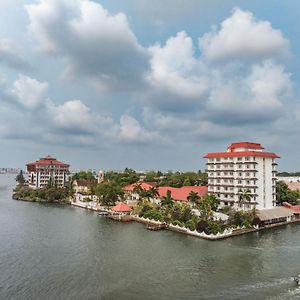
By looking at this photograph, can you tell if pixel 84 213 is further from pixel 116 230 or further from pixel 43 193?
pixel 43 193

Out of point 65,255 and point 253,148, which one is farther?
point 253,148

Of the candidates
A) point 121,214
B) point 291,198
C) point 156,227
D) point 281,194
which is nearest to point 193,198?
point 121,214

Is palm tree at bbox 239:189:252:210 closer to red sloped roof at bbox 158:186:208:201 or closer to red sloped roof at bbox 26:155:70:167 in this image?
red sloped roof at bbox 158:186:208:201

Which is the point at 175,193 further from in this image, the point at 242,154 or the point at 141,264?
the point at 141,264

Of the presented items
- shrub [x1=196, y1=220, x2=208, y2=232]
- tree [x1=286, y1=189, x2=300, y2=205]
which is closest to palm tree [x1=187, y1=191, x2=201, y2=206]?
shrub [x1=196, y1=220, x2=208, y2=232]

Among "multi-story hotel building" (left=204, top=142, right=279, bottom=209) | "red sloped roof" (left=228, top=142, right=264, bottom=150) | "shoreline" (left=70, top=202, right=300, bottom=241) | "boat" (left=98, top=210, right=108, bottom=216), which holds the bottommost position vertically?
"shoreline" (left=70, top=202, right=300, bottom=241)

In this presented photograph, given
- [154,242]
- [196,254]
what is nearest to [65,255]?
[154,242]
